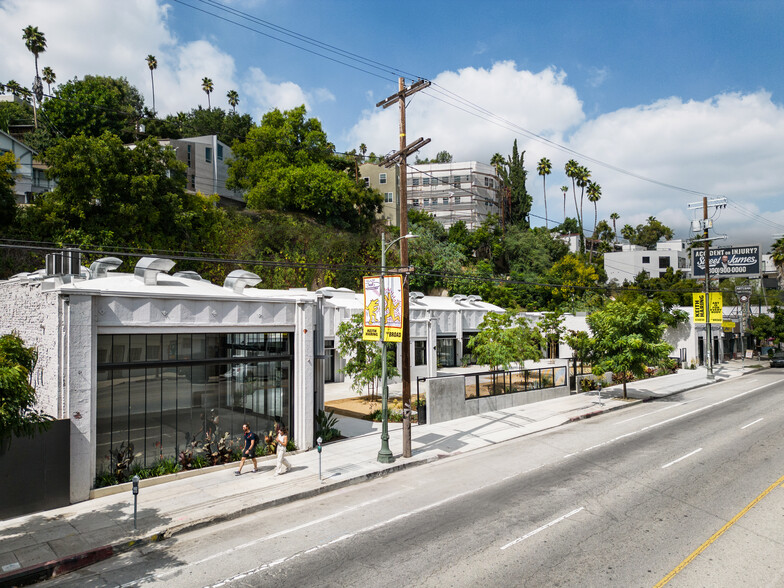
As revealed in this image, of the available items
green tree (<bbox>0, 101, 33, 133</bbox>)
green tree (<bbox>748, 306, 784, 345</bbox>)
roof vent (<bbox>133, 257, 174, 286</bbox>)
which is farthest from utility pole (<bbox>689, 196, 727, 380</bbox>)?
green tree (<bbox>0, 101, 33, 133</bbox>)

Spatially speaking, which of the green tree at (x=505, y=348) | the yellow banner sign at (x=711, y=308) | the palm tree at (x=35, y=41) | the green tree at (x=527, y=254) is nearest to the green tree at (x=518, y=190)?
the green tree at (x=527, y=254)

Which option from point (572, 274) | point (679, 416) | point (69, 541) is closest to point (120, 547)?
point (69, 541)

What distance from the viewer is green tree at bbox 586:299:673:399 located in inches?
1208

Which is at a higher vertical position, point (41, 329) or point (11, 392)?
point (41, 329)

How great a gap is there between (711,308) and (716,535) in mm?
37721

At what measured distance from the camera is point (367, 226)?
218 feet

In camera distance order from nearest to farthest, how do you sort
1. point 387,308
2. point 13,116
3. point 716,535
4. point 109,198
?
point 716,535
point 387,308
point 109,198
point 13,116

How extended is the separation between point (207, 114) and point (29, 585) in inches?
3254

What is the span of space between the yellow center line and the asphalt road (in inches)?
1.7

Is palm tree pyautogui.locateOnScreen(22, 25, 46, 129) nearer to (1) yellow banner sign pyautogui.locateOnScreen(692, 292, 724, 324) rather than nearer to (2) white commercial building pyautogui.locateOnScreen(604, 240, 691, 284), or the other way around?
(1) yellow banner sign pyautogui.locateOnScreen(692, 292, 724, 324)

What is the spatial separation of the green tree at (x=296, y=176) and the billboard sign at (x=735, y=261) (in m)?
38.5

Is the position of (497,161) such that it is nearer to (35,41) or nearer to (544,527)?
(35,41)

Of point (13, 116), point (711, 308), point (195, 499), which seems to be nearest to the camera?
point (195, 499)

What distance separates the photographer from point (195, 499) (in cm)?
1412
